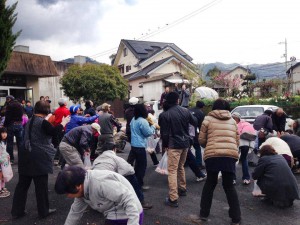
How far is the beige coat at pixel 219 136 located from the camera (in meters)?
4.11

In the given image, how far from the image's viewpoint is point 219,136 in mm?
4168

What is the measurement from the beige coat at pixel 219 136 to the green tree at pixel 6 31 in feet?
21.0

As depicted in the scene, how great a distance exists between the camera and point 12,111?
21.9 feet

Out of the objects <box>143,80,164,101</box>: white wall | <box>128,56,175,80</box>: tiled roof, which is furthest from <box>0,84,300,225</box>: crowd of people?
<box>128,56,175,80</box>: tiled roof

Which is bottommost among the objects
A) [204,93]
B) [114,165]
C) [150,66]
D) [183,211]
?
[183,211]

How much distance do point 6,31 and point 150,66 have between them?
77.8ft

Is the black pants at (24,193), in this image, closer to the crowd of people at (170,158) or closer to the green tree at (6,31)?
the crowd of people at (170,158)

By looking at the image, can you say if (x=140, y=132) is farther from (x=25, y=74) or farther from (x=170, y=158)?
(x=25, y=74)

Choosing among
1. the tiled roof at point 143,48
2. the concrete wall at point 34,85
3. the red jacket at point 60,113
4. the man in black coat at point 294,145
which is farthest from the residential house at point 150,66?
the man in black coat at point 294,145

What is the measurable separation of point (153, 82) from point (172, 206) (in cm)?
2281

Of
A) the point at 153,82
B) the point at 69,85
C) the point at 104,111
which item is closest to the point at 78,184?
the point at 104,111

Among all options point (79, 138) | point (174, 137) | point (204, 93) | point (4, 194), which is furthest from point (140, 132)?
point (204, 93)

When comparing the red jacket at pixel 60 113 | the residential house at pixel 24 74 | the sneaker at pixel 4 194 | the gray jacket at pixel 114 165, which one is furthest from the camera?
the residential house at pixel 24 74

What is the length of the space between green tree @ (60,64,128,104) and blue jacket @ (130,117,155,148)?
45.4ft
